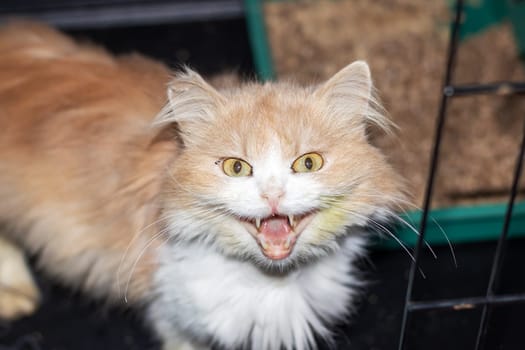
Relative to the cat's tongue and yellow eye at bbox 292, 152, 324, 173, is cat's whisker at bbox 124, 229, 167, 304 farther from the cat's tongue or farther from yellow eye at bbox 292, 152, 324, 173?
yellow eye at bbox 292, 152, 324, 173

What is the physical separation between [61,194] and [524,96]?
185 cm

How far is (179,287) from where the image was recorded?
166 centimetres

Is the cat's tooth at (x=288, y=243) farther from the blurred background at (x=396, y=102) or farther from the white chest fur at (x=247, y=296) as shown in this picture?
the blurred background at (x=396, y=102)

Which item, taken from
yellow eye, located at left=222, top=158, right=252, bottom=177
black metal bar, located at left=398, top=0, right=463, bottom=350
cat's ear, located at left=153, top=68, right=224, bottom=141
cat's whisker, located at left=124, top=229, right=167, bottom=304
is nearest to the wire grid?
black metal bar, located at left=398, top=0, right=463, bottom=350

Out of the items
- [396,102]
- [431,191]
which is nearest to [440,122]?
[431,191]

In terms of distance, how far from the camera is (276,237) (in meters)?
1.43

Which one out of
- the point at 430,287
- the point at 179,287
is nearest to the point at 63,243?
the point at 179,287

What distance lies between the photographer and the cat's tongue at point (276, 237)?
4.64 feet

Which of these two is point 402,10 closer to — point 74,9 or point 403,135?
point 403,135

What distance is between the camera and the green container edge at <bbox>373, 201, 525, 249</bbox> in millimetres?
2135

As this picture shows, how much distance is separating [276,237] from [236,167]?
0.56 ft

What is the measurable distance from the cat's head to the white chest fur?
0.11 metres

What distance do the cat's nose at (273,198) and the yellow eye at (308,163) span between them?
0.09 metres

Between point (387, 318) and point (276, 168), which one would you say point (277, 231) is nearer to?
point (276, 168)
